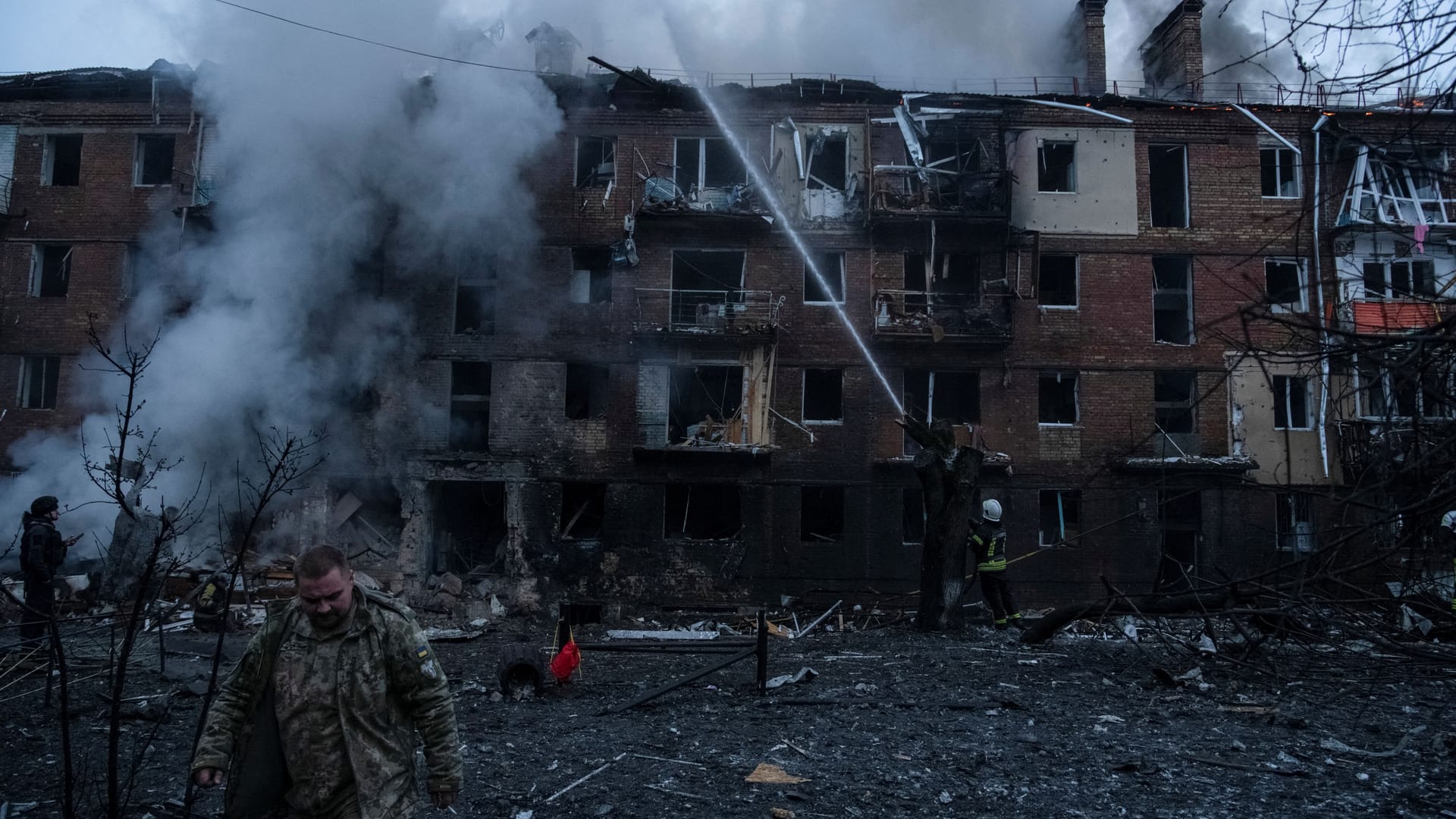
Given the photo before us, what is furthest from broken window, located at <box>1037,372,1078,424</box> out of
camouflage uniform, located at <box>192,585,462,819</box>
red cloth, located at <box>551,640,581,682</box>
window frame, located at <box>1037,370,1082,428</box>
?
camouflage uniform, located at <box>192,585,462,819</box>

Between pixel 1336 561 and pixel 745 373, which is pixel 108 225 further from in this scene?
pixel 1336 561

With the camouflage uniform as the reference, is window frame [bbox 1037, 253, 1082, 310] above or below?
above

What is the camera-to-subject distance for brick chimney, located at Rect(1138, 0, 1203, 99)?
1962 cm

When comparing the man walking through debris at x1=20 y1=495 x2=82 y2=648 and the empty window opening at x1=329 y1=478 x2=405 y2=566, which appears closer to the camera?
the man walking through debris at x1=20 y1=495 x2=82 y2=648

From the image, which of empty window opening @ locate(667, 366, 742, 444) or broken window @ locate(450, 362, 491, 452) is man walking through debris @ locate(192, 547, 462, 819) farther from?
broken window @ locate(450, 362, 491, 452)

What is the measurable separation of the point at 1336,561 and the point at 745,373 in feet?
48.7

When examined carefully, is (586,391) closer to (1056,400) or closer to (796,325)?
(796,325)

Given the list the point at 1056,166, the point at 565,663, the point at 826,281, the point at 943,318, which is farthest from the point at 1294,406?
the point at 565,663

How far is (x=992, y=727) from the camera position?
6.95 meters

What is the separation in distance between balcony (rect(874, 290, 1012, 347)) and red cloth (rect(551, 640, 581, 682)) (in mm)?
11246

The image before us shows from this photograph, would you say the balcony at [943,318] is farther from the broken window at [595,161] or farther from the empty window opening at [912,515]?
the broken window at [595,161]

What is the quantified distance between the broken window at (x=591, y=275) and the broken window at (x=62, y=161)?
36.5 feet

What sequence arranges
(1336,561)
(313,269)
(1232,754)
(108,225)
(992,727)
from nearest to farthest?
(1336,561)
(1232,754)
(992,727)
(313,269)
(108,225)

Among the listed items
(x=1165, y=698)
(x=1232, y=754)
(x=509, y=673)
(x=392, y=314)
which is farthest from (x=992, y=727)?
(x=392, y=314)
